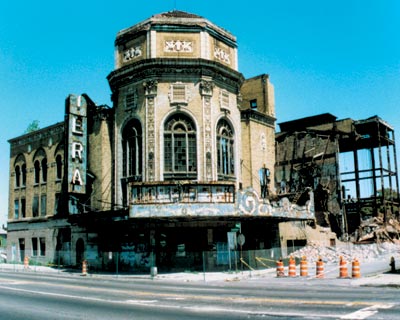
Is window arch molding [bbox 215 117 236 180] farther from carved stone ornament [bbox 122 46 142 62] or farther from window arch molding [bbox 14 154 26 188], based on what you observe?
window arch molding [bbox 14 154 26 188]

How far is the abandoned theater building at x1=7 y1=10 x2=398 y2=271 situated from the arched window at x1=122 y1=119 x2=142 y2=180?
80 mm

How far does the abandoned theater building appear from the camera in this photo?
98.5ft

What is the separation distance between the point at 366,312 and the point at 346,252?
27.1 metres

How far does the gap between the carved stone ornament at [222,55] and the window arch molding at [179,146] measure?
18.6 ft

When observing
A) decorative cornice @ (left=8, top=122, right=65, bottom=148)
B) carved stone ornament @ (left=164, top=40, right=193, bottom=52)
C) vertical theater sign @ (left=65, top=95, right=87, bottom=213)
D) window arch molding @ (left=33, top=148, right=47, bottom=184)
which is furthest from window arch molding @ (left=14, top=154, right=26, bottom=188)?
carved stone ornament @ (left=164, top=40, right=193, bottom=52)

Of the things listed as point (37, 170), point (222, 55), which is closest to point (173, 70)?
point (222, 55)

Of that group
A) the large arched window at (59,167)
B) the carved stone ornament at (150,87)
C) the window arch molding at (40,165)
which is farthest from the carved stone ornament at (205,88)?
the window arch molding at (40,165)

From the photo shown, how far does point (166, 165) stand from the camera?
33.2 metres

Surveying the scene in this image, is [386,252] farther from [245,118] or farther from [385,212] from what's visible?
[245,118]

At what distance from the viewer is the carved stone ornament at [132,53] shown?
3518cm

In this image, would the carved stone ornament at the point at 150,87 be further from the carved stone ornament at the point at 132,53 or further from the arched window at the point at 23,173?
the arched window at the point at 23,173

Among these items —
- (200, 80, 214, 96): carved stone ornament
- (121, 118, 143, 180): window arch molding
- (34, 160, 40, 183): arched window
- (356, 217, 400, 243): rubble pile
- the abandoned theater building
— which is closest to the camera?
the abandoned theater building

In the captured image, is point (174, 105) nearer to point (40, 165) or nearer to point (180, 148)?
point (180, 148)

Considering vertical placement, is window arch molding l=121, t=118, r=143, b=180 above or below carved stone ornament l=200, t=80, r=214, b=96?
below
